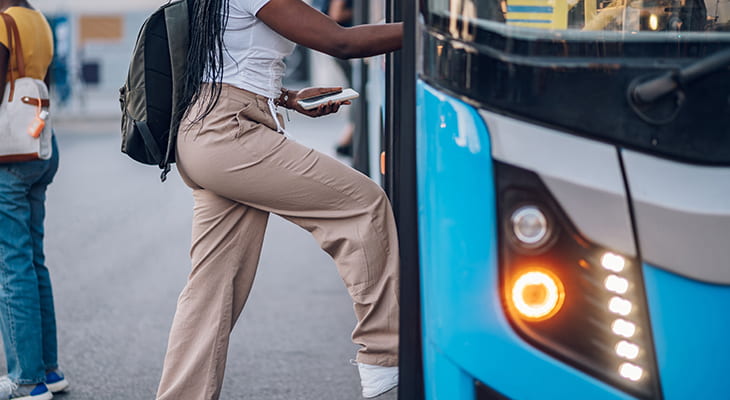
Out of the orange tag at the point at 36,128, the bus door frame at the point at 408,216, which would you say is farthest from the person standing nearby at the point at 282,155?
the orange tag at the point at 36,128

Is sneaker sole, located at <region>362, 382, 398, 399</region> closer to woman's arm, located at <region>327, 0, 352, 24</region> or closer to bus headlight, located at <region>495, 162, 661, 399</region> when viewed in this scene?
bus headlight, located at <region>495, 162, 661, 399</region>

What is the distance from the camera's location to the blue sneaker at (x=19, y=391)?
3641 mm

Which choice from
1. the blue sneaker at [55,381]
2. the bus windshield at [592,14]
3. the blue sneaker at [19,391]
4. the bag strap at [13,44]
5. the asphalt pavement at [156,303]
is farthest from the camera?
the asphalt pavement at [156,303]

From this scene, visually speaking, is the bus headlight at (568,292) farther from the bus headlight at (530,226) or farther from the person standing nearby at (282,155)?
the person standing nearby at (282,155)

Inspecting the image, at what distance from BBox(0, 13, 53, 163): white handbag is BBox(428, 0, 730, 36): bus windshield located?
2.00 metres

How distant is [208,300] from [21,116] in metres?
1.26

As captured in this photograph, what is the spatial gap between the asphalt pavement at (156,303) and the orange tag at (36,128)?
3.60 feet

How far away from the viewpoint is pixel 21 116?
141 inches

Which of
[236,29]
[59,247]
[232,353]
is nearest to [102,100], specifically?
[59,247]

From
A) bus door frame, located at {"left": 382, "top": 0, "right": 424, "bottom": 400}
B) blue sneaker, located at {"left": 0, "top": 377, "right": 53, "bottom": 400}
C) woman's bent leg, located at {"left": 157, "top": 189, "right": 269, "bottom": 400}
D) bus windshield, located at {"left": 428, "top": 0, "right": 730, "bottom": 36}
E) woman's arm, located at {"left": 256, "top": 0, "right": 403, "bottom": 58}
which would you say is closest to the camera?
bus windshield, located at {"left": 428, "top": 0, "right": 730, "bottom": 36}

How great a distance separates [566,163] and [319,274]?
4484mm

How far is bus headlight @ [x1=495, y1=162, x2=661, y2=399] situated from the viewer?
2.01m

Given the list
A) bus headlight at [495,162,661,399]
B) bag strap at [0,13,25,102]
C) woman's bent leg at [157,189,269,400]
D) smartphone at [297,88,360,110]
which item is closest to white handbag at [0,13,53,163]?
bag strap at [0,13,25,102]

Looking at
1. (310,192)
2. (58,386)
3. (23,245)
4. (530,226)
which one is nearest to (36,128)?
(23,245)
